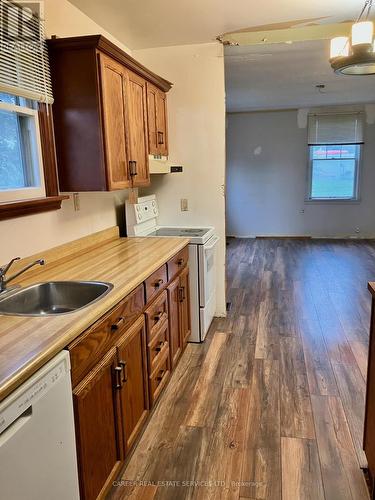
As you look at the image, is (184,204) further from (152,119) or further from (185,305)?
(185,305)

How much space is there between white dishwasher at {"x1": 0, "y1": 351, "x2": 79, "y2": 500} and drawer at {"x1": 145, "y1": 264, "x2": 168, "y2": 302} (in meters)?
0.89

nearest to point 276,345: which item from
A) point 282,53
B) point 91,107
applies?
point 91,107

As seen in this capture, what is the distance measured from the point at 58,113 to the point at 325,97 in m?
5.58

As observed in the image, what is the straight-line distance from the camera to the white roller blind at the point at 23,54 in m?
1.87

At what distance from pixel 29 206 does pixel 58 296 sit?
51 centimetres

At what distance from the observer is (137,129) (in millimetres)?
2820

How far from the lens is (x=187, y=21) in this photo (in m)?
2.90

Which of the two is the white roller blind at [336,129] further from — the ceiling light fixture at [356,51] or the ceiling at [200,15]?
the ceiling light fixture at [356,51]

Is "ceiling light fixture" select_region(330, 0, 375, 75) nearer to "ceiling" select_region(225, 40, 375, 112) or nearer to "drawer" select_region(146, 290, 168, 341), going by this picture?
"ceiling" select_region(225, 40, 375, 112)

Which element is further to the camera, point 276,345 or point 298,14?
point 276,345

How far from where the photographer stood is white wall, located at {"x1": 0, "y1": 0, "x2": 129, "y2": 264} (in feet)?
6.73

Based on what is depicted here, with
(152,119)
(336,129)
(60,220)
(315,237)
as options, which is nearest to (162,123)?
(152,119)

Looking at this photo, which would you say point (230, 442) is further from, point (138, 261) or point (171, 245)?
point (171, 245)

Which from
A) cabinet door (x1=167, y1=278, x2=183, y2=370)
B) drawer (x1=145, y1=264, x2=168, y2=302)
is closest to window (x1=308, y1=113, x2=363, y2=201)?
cabinet door (x1=167, y1=278, x2=183, y2=370)
